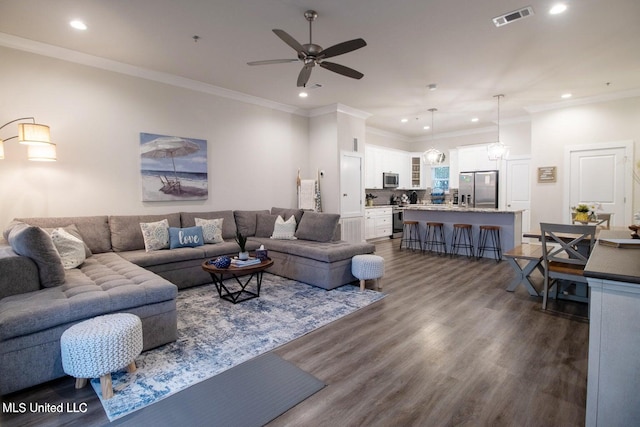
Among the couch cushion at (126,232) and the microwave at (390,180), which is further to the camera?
the microwave at (390,180)

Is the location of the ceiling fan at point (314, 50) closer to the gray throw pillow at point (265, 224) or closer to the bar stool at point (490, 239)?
the gray throw pillow at point (265, 224)

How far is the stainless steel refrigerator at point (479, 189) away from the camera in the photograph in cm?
821

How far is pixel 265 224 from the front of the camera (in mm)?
5793

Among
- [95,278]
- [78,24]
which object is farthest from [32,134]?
[95,278]

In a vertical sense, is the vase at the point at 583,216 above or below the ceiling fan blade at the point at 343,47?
below

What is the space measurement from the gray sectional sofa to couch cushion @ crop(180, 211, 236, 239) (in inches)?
2.6

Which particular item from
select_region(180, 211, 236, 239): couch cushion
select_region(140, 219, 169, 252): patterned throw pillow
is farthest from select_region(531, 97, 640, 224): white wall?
select_region(140, 219, 169, 252): patterned throw pillow

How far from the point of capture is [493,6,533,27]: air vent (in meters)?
3.14

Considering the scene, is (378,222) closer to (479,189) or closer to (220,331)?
(479,189)

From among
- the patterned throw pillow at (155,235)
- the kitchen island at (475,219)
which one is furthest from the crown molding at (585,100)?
the patterned throw pillow at (155,235)

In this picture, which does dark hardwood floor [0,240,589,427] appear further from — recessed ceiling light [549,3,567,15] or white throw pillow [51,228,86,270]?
recessed ceiling light [549,3,567,15]

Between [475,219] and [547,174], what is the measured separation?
72.5 inches

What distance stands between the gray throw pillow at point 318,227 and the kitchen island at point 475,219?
306 cm

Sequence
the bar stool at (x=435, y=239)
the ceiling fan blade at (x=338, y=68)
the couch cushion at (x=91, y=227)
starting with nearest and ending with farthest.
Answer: the ceiling fan blade at (x=338, y=68) < the couch cushion at (x=91, y=227) < the bar stool at (x=435, y=239)
